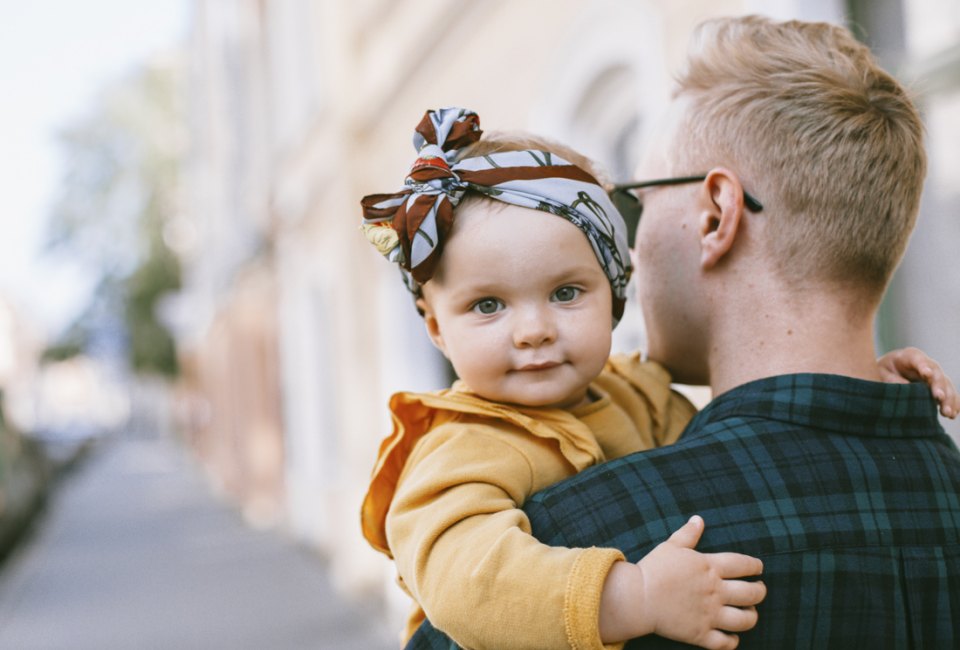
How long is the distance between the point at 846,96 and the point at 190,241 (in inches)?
1515

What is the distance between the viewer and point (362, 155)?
9.88 metres

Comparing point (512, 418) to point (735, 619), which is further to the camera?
point (512, 418)

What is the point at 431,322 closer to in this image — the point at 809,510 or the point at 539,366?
the point at 539,366

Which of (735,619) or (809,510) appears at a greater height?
(809,510)

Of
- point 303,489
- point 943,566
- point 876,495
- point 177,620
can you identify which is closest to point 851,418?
point 876,495

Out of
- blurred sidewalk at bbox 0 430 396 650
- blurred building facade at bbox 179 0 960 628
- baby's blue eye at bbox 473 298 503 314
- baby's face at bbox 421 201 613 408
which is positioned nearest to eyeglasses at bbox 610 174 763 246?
baby's face at bbox 421 201 613 408

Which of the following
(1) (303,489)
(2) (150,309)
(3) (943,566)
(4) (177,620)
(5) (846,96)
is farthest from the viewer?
(2) (150,309)

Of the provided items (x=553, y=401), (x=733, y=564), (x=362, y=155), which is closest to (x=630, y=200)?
(x=553, y=401)

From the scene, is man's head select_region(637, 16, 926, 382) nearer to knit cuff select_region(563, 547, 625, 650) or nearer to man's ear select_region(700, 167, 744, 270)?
man's ear select_region(700, 167, 744, 270)

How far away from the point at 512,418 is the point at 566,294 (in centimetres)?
→ 20

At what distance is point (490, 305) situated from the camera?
1.64 m

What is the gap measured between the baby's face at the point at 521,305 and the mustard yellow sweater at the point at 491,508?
0.05m

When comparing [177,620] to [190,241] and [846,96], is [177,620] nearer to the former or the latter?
[846,96]

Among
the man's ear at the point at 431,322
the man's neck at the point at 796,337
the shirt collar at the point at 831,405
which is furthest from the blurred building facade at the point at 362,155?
the man's ear at the point at 431,322
